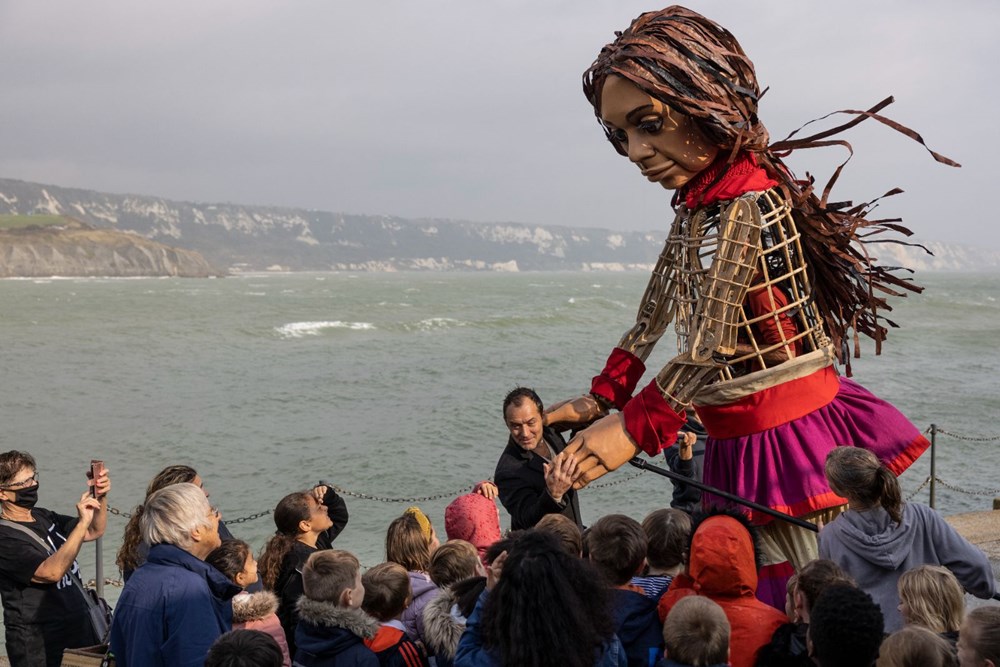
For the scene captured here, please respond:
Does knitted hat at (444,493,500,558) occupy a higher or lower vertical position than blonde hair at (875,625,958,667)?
lower

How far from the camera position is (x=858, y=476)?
302cm

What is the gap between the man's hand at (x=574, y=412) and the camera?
357cm

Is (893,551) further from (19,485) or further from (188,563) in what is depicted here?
(19,485)

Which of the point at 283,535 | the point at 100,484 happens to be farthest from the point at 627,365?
the point at 100,484

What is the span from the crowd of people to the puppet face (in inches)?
39.7

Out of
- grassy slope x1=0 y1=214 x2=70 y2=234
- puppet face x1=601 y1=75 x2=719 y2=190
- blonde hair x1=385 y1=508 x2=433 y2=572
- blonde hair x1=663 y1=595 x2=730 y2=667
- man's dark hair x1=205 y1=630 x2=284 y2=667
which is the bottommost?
blonde hair x1=385 y1=508 x2=433 y2=572

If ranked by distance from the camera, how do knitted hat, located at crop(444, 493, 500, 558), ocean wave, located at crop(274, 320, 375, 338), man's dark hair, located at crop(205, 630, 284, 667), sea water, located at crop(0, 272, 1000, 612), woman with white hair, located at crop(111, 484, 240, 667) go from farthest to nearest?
ocean wave, located at crop(274, 320, 375, 338), sea water, located at crop(0, 272, 1000, 612), knitted hat, located at crop(444, 493, 500, 558), woman with white hair, located at crop(111, 484, 240, 667), man's dark hair, located at crop(205, 630, 284, 667)

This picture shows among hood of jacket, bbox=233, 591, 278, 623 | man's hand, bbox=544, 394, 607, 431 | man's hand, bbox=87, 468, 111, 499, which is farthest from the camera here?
man's hand, bbox=87, 468, 111, 499

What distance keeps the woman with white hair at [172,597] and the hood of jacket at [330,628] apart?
0.30 m

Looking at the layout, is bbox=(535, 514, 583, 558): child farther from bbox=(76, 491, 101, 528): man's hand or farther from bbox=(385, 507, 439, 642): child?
bbox=(76, 491, 101, 528): man's hand

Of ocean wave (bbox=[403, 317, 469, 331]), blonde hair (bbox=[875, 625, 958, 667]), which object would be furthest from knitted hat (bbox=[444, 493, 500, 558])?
ocean wave (bbox=[403, 317, 469, 331])

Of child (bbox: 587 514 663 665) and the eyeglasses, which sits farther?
the eyeglasses

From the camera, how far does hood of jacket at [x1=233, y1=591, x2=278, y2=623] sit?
369 cm

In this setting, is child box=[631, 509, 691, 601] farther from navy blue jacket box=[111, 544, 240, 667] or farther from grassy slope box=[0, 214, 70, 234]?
grassy slope box=[0, 214, 70, 234]
